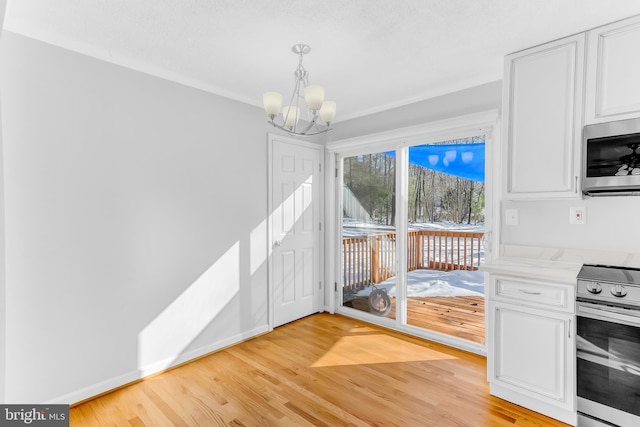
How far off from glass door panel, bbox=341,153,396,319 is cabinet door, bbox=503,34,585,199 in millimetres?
1349

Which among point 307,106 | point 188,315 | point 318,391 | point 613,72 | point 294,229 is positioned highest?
point 613,72

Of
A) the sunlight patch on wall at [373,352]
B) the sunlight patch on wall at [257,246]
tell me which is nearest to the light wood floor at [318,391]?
the sunlight patch on wall at [373,352]

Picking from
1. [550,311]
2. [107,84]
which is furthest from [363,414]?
[107,84]

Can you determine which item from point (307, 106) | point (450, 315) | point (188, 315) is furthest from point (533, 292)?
point (188, 315)

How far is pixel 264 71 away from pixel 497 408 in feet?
9.77

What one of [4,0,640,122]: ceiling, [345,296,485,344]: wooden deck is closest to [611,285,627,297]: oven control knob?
[345,296,485,344]: wooden deck

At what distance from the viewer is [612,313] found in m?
1.88

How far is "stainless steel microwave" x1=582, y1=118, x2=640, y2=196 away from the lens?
2.01 meters

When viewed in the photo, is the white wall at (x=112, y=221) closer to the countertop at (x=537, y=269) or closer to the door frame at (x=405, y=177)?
the door frame at (x=405, y=177)

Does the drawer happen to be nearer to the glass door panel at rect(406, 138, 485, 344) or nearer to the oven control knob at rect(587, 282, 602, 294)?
the oven control knob at rect(587, 282, 602, 294)

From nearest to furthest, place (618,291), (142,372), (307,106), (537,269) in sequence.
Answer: (618,291) < (307,106) < (537,269) < (142,372)

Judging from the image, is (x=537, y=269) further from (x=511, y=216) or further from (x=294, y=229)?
(x=294, y=229)

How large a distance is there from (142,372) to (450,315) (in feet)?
9.34

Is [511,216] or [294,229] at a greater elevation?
[511,216]
